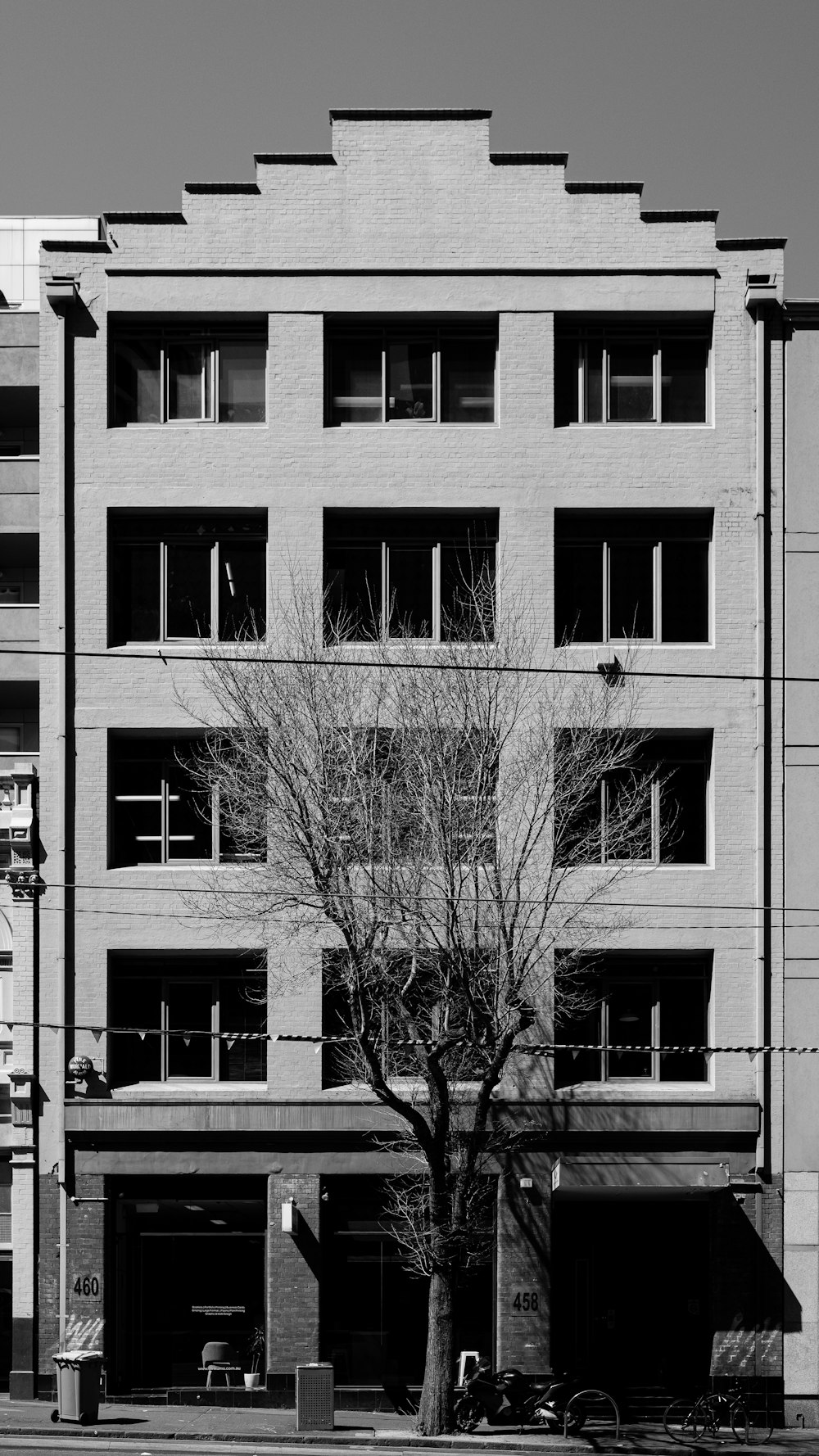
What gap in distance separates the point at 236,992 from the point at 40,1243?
5157 millimetres

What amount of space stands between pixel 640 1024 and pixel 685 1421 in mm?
6243

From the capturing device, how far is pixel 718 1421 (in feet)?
77.4

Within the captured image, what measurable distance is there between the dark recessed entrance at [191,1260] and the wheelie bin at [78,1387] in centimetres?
248

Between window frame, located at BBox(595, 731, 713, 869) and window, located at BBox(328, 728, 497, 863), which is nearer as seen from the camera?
window, located at BBox(328, 728, 497, 863)

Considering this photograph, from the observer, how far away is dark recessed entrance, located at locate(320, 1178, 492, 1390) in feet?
82.8

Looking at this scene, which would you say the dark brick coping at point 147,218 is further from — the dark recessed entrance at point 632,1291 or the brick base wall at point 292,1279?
the dark recessed entrance at point 632,1291

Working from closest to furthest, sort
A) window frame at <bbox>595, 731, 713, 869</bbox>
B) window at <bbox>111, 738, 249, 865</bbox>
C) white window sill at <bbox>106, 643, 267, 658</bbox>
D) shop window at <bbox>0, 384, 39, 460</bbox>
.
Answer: window frame at <bbox>595, 731, 713, 869</bbox>
white window sill at <bbox>106, 643, 267, 658</bbox>
window at <bbox>111, 738, 249, 865</bbox>
shop window at <bbox>0, 384, 39, 460</bbox>

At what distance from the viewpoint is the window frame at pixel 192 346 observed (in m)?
27.2

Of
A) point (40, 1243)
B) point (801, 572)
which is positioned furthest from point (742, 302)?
point (40, 1243)

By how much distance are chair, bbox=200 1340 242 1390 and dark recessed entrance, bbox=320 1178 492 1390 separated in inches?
62.7

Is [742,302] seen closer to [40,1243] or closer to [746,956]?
[746,956]

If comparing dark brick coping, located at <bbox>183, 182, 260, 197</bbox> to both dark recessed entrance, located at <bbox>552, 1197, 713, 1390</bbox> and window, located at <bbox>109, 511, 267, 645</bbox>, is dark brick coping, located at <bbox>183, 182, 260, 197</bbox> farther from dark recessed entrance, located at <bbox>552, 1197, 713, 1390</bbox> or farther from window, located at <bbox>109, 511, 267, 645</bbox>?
dark recessed entrance, located at <bbox>552, 1197, 713, 1390</bbox>

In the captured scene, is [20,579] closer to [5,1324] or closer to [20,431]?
[20,431]

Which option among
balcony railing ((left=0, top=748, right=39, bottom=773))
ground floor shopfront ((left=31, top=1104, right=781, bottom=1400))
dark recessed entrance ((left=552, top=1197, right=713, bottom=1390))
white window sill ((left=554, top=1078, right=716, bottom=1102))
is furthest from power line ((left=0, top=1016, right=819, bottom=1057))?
balcony railing ((left=0, top=748, right=39, bottom=773))
